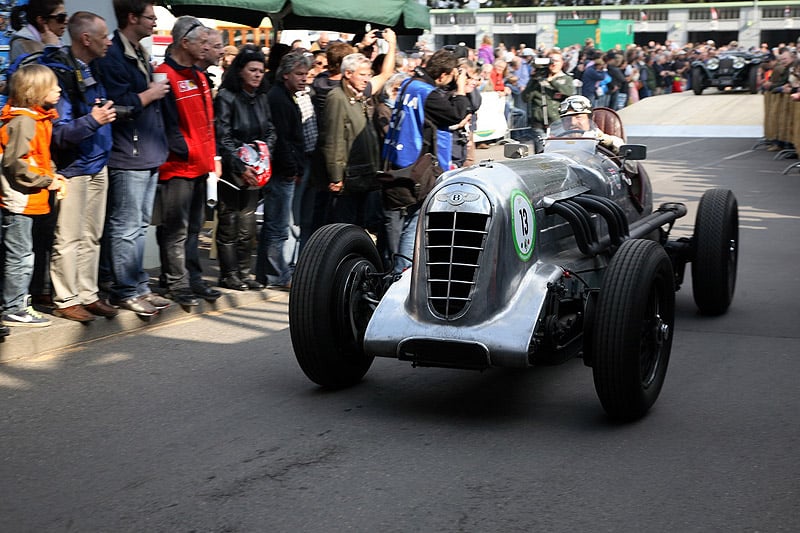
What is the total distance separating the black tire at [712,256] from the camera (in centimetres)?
823

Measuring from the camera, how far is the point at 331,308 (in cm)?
613

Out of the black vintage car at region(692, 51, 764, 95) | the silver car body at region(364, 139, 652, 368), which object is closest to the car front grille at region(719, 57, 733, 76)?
the black vintage car at region(692, 51, 764, 95)

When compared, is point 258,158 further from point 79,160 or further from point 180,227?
point 79,160

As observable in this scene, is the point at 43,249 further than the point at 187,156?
No

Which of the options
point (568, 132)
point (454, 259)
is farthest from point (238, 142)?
point (454, 259)

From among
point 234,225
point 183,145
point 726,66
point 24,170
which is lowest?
point 234,225

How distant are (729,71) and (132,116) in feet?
104

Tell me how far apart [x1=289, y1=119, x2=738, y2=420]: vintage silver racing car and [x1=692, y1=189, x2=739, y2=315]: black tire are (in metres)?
1.71

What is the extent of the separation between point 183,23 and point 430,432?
13.6 feet

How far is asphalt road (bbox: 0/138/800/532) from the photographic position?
4.48 m

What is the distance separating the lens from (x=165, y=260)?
8.52 metres

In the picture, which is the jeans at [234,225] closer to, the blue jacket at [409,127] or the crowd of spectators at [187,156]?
the crowd of spectators at [187,156]

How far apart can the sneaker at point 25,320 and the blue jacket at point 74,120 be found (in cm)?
97

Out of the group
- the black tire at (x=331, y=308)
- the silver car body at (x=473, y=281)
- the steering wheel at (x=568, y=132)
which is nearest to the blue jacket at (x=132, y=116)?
the black tire at (x=331, y=308)
